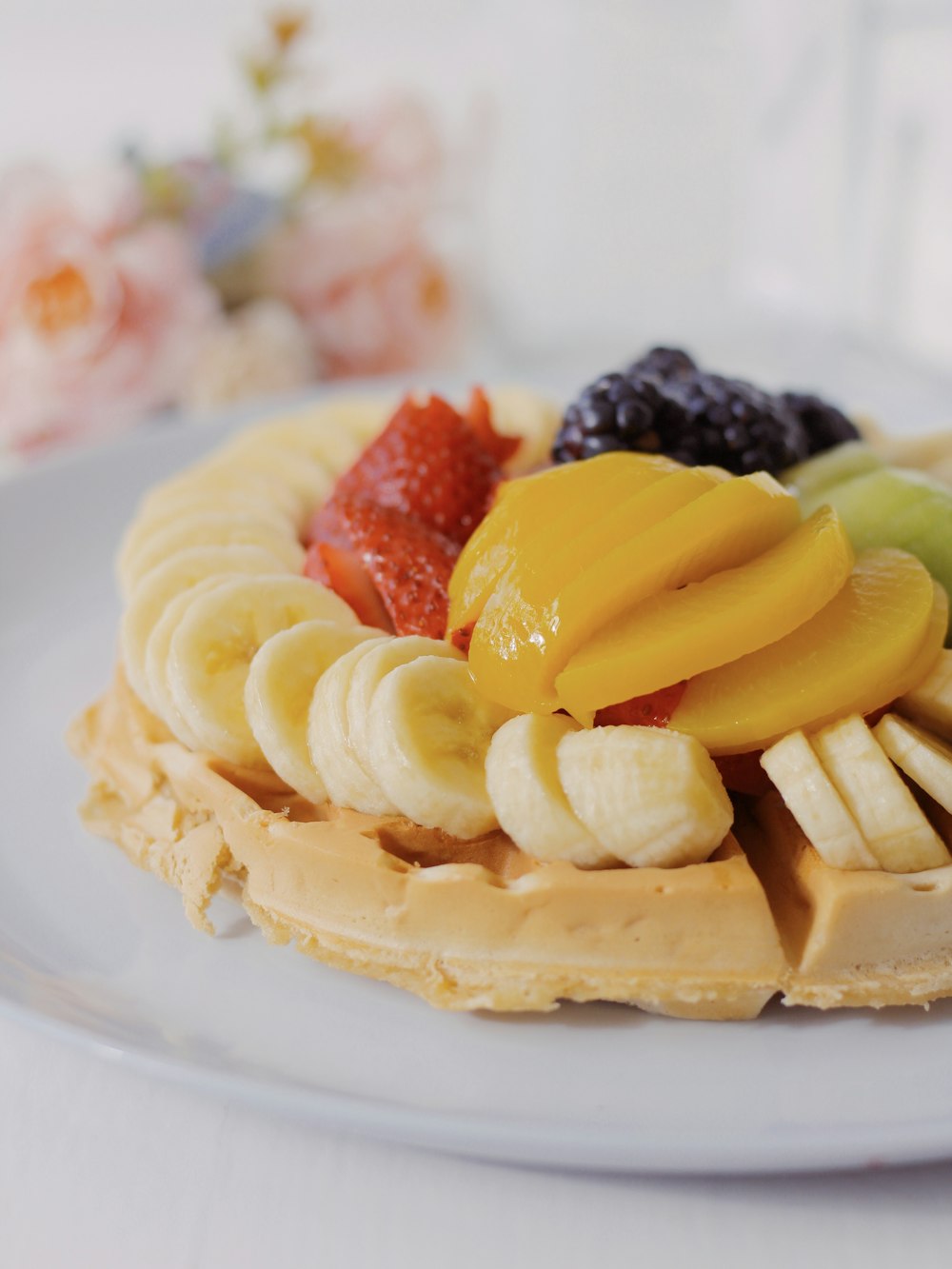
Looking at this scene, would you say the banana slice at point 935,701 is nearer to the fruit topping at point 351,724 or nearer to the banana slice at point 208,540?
the fruit topping at point 351,724

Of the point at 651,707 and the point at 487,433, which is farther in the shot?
the point at 487,433

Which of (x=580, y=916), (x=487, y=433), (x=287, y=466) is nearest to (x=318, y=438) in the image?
(x=287, y=466)

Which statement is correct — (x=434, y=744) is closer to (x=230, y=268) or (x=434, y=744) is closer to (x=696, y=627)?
(x=696, y=627)

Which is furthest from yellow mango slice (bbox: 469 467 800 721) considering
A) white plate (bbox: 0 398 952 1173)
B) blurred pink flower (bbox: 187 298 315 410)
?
blurred pink flower (bbox: 187 298 315 410)

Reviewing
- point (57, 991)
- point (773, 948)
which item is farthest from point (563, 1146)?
point (57, 991)

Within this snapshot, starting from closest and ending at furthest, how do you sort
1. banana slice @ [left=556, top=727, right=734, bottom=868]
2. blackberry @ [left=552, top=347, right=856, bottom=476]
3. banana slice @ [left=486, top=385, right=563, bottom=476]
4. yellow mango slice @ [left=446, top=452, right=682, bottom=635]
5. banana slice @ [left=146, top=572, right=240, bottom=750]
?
banana slice @ [left=556, top=727, right=734, bottom=868] < yellow mango slice @ [left=446, top=452, right=682, bottom=635] < banana slice @ [left=146, top=572, right=240, bottom=750] < blackberry @ [left=552, top=347, right=856, bottom=476] < banana slice @ [left=486, top=385, right=563, bottom=476]

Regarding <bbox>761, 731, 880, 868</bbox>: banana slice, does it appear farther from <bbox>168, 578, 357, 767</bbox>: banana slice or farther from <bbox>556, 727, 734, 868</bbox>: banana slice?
<bbox>168, 578, 357, 767</bbox>: banana slice

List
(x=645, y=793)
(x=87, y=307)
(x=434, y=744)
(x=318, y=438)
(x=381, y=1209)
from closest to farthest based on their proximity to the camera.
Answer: (x=381, y=1209)
(x=645, y=793)
(x=434, y=744)
(x=318, y=438)
(x=87, y=307)
